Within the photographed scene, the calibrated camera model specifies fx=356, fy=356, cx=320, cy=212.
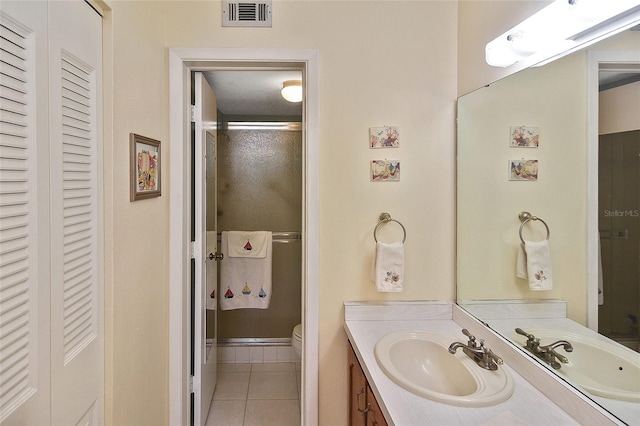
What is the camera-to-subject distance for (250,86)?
2605 millimetres

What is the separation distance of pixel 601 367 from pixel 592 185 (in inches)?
19.3

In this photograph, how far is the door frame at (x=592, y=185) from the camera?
97 centimetres

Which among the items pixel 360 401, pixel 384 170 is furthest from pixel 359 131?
pixel 360 401

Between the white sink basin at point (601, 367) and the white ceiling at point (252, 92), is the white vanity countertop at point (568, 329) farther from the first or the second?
the white ceiling at point (252, 92)

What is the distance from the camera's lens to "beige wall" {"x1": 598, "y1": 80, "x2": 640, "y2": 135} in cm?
85

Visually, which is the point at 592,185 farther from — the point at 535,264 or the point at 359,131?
the point at 359,131

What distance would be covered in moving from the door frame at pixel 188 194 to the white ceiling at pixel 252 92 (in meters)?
0.46

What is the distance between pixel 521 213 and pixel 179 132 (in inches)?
59.6

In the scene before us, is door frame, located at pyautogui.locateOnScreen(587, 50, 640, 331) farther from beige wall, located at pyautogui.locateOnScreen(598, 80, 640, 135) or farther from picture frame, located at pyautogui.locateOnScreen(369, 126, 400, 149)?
picture frame, located at pyautogui.locateOnScreen(369, 126, 400, 149)

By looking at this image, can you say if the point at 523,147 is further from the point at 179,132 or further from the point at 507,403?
the point at 179,132

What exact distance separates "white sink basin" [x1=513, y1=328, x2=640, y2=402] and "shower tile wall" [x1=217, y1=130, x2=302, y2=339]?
229cm

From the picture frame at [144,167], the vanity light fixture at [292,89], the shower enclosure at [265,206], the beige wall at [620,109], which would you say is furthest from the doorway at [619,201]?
the shower enclosure at [265,206]

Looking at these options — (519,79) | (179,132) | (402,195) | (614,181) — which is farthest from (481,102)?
(179,132)

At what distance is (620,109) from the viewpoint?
2.92 feet
